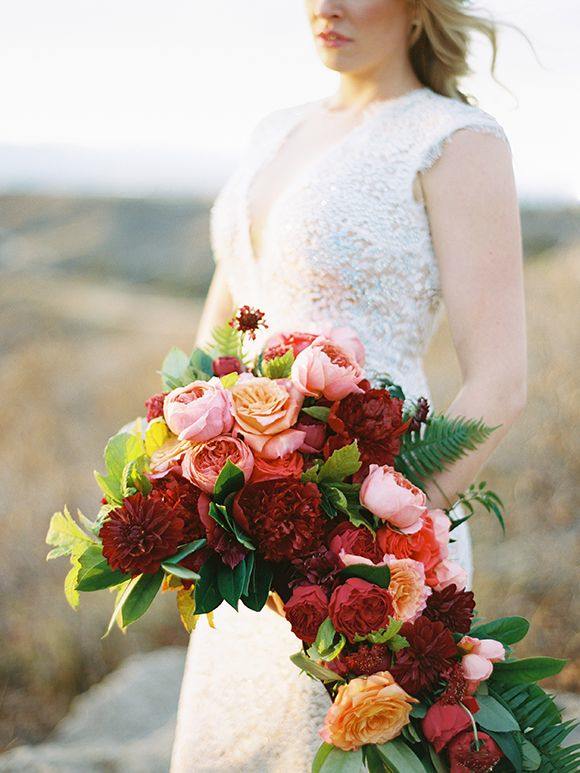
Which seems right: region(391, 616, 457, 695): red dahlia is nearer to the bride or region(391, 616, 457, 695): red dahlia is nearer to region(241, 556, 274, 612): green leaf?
region(241, 556, 274, 612): green leaf

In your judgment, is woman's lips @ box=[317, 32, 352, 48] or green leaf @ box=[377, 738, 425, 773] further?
woman's lips @ box=[317, 32, 352, 48]

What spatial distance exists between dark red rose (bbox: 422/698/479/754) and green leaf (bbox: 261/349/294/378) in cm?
62

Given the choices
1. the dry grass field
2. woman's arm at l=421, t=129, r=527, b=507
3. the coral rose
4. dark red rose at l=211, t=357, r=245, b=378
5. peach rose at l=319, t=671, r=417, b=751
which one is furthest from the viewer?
the dry grass field

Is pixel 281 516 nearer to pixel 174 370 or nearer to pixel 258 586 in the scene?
pixel 258 586

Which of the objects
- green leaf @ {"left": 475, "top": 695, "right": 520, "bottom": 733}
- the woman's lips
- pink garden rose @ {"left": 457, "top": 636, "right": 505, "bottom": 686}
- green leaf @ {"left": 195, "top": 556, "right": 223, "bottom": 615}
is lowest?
green leaf @ {"left": 475, "top": 695, "right": 520, "bottom": 733}

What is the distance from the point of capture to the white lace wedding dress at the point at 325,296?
76.2 inches

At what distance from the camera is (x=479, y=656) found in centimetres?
146

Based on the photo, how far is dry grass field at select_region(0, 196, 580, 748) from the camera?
508 centimetres

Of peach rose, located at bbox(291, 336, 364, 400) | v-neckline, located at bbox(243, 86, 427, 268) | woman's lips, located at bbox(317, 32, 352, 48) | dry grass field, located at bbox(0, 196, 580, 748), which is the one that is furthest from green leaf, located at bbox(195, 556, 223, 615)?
dry grass field, located at bbox(0, 196, 580, 748)

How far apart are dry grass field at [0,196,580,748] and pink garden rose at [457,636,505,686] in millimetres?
3987

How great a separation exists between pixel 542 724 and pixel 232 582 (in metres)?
0.58

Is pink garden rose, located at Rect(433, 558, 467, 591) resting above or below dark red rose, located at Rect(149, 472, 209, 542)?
below

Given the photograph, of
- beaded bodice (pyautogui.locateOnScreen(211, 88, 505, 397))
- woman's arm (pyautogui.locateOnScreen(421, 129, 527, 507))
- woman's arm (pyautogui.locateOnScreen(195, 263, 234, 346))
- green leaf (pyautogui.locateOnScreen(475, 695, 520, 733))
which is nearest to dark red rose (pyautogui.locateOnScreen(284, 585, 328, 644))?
green leaf (pyautogui.locateOnScreen(475, 695, 520, 733))

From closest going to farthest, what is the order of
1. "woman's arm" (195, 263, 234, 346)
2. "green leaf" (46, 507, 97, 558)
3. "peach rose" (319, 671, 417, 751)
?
"peach rose" (319, 671, 417, 751)
"green leaf" (46, 507, 97, 558)
"woman's arm" (195, 263, 234, 346)
